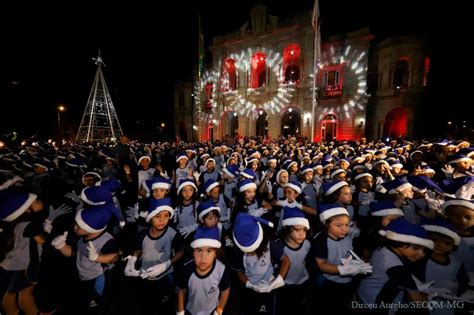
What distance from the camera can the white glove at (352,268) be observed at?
2418mm

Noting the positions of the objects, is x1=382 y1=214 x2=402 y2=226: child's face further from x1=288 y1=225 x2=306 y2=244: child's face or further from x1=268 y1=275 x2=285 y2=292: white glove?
x1=268 y1=275 x2=285 y2=292: white glove

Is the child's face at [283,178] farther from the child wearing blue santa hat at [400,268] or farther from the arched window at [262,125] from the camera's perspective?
the arched window at [262,125]

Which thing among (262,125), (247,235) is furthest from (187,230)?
(262,125)

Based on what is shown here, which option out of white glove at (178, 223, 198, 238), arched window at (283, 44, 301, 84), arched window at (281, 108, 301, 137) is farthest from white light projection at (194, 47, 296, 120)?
white glove at (178, 223, 198, 238)

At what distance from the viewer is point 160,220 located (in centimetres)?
303

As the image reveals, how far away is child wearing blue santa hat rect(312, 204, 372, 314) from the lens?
2680 mm

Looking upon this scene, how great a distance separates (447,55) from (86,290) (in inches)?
1170

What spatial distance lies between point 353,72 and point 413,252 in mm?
23332

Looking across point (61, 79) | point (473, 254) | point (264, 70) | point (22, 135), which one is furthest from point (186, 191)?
point (61, 79)

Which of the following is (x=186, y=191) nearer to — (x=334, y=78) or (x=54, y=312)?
(x=54, y=312)

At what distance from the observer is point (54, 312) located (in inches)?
122

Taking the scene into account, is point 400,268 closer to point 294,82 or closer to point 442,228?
point 442,228

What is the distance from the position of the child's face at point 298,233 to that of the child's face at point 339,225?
38cm

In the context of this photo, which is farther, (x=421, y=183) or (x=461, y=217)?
(x=421, y=183)
